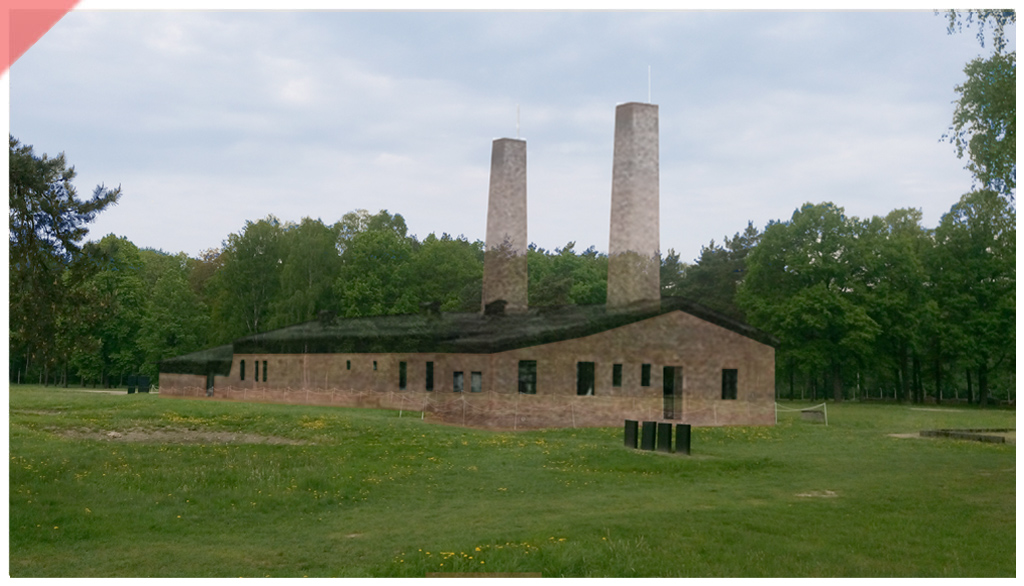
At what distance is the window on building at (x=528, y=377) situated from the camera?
3353cm

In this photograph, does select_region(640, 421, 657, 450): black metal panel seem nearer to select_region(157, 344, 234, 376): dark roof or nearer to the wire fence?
the wire fence

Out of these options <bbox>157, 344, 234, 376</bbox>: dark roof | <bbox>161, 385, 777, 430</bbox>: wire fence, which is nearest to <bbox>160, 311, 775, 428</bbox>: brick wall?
<bbox>161, 385, 777, 430</bbox>: wire fence

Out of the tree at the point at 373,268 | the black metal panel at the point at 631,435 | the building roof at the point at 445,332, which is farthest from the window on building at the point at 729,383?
the tree at the point at 373,268

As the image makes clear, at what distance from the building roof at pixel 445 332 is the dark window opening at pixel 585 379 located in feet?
3.88

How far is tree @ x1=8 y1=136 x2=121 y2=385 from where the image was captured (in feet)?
56.4

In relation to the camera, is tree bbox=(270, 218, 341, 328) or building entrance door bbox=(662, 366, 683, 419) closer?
building entrance door bbox=(662, 366, 683, 419)

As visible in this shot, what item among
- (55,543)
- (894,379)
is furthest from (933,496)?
(894,379)

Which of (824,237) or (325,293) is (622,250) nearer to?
(325,293)

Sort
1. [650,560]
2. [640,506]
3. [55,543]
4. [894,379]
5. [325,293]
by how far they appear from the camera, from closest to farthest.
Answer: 1. [650,560]
2. [55,543]
3. [640,506]
4. [325,293]
5. [894,379]

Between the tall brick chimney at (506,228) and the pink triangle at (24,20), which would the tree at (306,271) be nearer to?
the tall brick chimney at (506,228)

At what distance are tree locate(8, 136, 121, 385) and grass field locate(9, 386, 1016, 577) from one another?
2.87m

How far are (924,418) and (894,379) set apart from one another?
1661 cm

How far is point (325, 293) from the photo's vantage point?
38.1 m

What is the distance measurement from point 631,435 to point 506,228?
17420 millimetres
